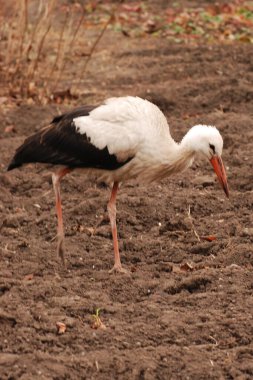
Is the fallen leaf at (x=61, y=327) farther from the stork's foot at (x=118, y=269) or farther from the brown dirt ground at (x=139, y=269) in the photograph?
the stork's foot at (x=118, y=269)

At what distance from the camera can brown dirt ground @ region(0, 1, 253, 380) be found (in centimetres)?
491

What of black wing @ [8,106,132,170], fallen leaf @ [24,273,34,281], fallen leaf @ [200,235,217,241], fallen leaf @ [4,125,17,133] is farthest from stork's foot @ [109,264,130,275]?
fallen leaf @ [4,125,17,133]

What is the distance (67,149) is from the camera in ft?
21.6

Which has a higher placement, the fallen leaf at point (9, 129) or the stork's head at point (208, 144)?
the stork's head at point (208, 144)

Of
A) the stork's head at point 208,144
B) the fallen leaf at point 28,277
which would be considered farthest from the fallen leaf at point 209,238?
the fallen leaf at point 28,277

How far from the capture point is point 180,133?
30.7 feet

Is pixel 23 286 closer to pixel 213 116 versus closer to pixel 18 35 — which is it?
pixel 213 116

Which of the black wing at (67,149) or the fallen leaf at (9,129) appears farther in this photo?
the fallen leaf at (9,129)

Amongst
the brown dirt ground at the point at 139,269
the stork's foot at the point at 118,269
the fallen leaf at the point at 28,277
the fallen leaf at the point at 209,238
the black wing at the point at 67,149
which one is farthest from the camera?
the fallen leaf at the point at 209,238

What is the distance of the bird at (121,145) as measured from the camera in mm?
6371

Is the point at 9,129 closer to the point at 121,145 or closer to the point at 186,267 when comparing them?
the point at 121,145

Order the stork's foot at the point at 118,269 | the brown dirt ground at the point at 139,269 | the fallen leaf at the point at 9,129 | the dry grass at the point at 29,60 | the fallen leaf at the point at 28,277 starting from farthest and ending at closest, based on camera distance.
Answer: the dry grass at the point at 29,60
the fallen leaf at the point at 9,129
the stork's foot at the point at 118,269
the fallen leaf at the point at 28,277
the brown dirt ground at the point at 139,269

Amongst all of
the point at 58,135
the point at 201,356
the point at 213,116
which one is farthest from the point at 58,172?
the point at 213,116

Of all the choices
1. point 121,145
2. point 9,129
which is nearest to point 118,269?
point 121,145
